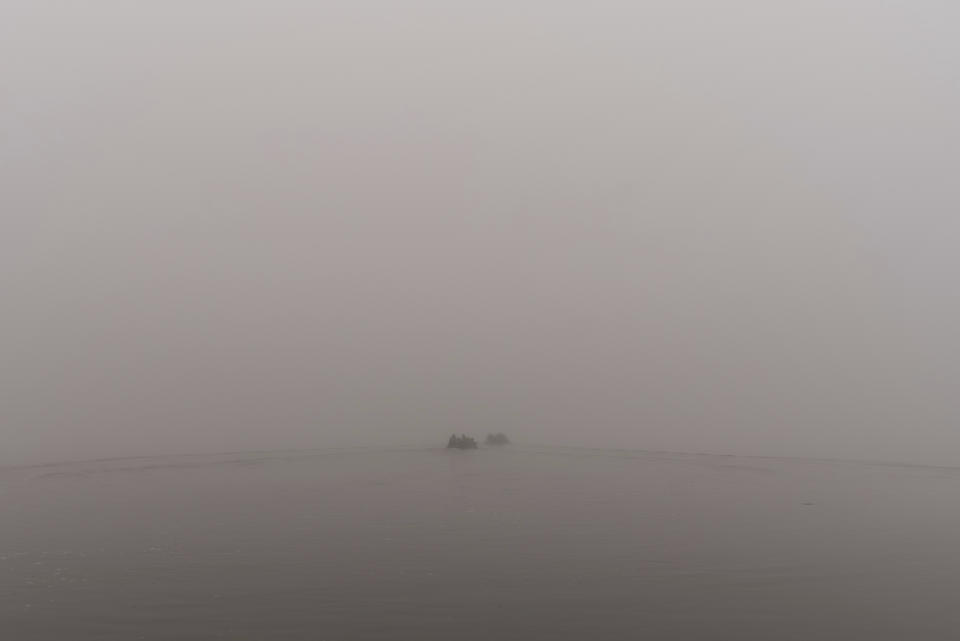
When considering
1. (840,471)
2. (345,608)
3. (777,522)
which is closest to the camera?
(345,608)

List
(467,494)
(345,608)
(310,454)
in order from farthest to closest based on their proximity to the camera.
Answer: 1. (310,454)
2. (467,494)
3. (345,608)

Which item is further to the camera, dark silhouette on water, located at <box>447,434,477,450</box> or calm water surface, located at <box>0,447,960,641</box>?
dark silhouette on water, located at <box>447,434,477,450</box>

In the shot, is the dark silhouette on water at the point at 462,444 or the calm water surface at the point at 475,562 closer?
the calm water surface at the point at 475,562

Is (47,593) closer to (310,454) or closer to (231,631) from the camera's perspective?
(231,631)

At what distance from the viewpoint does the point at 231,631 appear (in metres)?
17.7

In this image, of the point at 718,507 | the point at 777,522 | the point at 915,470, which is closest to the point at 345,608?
the point at 777,522

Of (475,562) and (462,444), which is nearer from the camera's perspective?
(475,562)

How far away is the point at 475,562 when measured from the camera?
2588 cm

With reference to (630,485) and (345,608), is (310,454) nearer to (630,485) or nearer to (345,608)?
(630,485)

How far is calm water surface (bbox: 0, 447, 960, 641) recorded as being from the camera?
18656mm

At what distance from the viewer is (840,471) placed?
6969 centimetres

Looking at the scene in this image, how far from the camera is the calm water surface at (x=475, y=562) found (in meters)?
18.7

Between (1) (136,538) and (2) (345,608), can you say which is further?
(1) (136,538)

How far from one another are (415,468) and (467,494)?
24.6 metres
